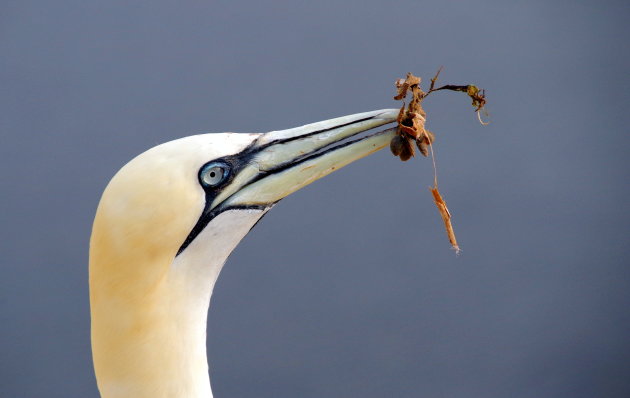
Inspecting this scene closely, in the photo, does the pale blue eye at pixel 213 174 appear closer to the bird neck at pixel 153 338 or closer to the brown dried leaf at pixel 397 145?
the bird neck at pixel 153 338

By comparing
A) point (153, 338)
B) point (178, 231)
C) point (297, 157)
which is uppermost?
point (297, 157)

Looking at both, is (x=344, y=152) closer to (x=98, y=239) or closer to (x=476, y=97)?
(x=476, y=97)

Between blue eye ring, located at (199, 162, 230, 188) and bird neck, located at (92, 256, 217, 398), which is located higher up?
blue eye ring, located at (199, 162, 230, 188)

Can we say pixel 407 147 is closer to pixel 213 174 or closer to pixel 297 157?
pixel 297 157

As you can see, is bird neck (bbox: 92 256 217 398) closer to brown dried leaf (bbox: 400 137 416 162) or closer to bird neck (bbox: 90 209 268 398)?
bird neck (bbox: 90 209 268 398)

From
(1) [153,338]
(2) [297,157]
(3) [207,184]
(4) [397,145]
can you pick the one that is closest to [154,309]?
(1) [153,338]

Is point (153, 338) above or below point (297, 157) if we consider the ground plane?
below

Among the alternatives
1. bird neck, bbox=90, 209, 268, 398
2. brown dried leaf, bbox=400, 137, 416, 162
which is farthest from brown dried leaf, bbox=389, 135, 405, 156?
bird neck, bbox=90, 209, 268, 398

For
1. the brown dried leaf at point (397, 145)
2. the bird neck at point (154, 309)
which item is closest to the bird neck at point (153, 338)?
the bird neck at point (154, 309)
